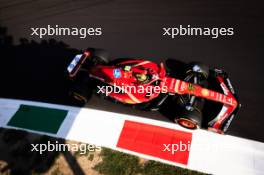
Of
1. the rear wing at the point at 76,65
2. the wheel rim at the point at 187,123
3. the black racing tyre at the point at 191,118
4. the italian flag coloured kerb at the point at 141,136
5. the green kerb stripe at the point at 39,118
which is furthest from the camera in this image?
the green kerb stripe at the point at 39,118

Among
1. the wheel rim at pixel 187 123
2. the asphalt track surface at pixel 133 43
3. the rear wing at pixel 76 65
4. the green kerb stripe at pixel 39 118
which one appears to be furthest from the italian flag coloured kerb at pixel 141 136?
the rear wing at pixel 76 65

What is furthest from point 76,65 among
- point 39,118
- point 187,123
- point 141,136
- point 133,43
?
point 187,123

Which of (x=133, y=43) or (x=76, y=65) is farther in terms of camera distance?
(x=133, y=43)

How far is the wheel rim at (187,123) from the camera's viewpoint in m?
6.96

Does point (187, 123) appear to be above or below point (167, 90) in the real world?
below

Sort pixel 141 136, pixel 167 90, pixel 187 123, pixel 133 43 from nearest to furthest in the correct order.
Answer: pixel 187 123
pixel 167 90
pixel 141 136
pixel 133 43

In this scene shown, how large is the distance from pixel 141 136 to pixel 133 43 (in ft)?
11.5

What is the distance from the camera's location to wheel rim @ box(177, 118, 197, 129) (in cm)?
696

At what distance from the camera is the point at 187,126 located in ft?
23.9

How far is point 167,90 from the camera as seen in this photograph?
24.0 ft

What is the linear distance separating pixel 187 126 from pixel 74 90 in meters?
3.13

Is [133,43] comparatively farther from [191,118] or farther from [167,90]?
[191,118]

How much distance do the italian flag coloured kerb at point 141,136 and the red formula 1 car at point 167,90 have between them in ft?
1.28

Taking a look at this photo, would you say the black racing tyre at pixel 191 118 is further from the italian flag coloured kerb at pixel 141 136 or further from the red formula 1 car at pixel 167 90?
the italian flag coloured kerb at pixel 141 136
